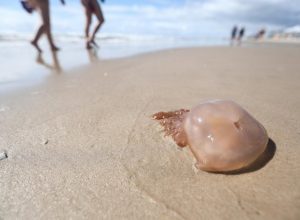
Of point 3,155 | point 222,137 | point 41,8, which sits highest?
point 222,137

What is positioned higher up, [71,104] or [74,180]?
[74,180]

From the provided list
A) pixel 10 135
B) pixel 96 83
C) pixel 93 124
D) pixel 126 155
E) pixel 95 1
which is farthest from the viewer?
pixel 95 1

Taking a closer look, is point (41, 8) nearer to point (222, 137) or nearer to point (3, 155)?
point (3, 155)

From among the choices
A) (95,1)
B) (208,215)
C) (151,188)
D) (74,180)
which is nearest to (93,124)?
(74,180)

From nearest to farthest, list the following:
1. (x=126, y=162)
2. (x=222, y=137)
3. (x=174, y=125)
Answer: (x=222, y=137) < (x=126, y=162) < (x=174, y=125)

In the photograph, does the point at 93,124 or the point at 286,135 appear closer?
the point at 286,135

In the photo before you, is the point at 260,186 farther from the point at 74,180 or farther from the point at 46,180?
the point at 46,180

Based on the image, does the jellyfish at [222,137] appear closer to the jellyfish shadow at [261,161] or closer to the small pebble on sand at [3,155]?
the jellyfish shadow at [261,161]

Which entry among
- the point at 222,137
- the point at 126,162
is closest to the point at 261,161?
the point at 222,137
